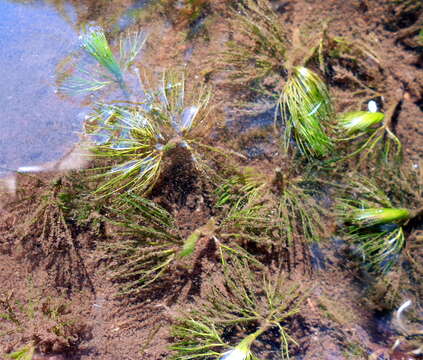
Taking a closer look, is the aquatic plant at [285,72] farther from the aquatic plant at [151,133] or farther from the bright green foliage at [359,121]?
the aquatic plant at [151,133]

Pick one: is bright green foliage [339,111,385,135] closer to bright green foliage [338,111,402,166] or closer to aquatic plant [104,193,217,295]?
bright green foliage [338,111,402,166]

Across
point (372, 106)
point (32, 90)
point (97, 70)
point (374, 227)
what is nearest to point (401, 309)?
point (374, 227)

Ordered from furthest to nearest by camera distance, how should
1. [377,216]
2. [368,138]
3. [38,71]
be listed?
[368,138]
[38,71]
[377,216]

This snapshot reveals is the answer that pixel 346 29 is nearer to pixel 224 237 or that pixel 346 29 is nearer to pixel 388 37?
pixel 388 37

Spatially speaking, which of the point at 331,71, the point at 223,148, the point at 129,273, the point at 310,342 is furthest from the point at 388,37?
the point at 129,273

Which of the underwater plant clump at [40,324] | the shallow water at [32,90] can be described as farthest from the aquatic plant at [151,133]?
the underwater plant clump at [40,324]

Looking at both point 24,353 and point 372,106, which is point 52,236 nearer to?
point 24,353

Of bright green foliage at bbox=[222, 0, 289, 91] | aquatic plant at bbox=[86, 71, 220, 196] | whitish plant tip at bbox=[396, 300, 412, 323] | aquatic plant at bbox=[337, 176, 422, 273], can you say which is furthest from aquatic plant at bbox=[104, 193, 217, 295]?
whitish plant tip at bbox=[396, 300, 412, 323]
